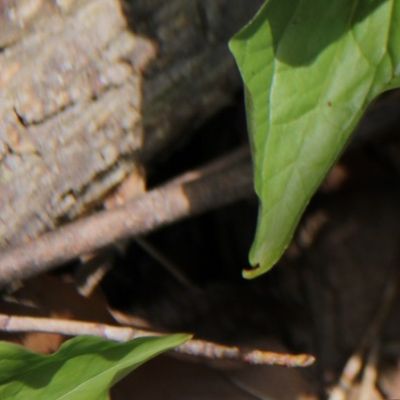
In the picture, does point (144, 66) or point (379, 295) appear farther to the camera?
point (379, 295)

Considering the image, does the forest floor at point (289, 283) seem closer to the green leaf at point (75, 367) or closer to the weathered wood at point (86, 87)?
the weathered wood at point (86, 87)

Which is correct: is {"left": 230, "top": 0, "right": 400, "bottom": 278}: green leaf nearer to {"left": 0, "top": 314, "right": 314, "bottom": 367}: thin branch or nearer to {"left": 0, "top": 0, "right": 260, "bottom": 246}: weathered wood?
{"left": 0, "top": 314, "right": 314, "bottom": 367}: thin branch

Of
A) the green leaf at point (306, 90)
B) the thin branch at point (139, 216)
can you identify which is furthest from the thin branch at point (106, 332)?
the green leaf at point (306, 90)

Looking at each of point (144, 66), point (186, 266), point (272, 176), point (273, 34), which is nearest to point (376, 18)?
point (273, 34)

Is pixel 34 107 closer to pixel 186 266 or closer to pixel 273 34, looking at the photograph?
pixel 273 34

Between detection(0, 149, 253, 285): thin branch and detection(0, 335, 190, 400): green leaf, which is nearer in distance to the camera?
detection(0, 335, 190, 400): green leaf

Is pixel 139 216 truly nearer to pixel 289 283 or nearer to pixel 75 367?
pixel 75 367

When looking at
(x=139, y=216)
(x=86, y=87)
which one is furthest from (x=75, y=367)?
(x=86, y=87)

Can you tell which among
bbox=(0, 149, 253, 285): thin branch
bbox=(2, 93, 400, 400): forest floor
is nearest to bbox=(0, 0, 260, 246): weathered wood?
bbox=(0, 149, 253, 285): thin branch
